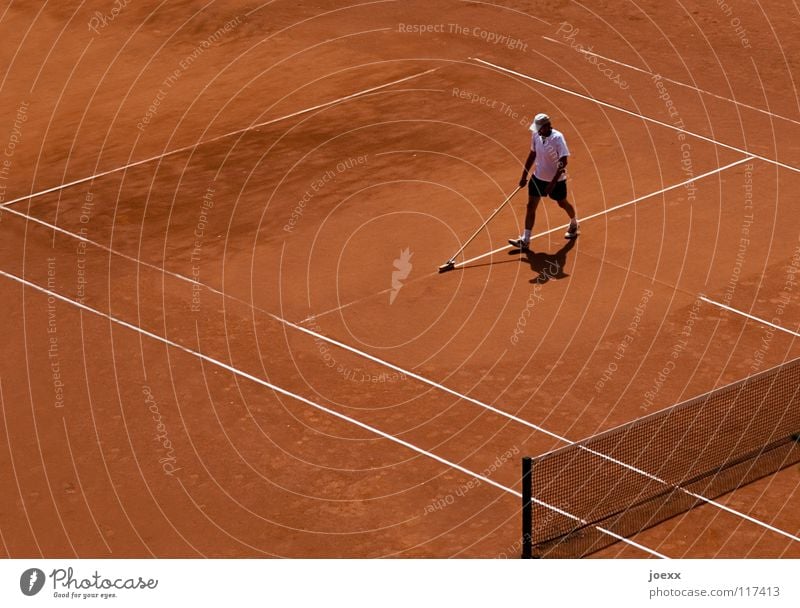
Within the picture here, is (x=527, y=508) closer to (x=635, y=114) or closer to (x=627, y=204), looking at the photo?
(x=627, y=204)

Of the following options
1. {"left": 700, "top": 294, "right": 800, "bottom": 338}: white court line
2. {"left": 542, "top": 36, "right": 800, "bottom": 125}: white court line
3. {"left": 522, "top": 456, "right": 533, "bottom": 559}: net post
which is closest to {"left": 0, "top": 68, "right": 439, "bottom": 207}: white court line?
{"left": 542, "top": 36, "right": 800, "bottom": 125}: white court line

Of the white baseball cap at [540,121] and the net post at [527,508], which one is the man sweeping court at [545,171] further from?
the net post at [527,508]

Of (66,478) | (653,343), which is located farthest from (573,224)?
(66,478)

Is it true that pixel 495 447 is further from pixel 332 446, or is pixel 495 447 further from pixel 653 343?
pixel 653 343

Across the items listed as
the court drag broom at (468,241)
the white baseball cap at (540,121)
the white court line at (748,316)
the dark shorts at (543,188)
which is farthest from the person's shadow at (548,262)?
the white court line at (748,316)

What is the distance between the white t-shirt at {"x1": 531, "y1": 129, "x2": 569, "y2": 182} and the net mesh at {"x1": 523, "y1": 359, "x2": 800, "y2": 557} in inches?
204

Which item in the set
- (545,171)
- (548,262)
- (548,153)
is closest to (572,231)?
(548,262)

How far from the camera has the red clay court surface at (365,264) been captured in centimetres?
1792

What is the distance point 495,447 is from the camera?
18812 mm

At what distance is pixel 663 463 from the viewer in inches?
712

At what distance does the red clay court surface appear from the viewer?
17.9 m

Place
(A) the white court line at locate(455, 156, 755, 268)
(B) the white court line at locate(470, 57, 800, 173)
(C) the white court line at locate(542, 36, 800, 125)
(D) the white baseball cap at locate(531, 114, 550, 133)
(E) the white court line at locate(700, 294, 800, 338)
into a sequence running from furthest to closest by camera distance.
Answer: (C) the white court line at locate(542, 36, 800, 125), (B) the white court line at locate(470, 57, 800, 173), (A) the white court line at locate(455, 156, 755, 268), (D) the white baseball cap at locate(531, 114, 550, 133), (E) the white court line at locate(700, 294, 800, 338)

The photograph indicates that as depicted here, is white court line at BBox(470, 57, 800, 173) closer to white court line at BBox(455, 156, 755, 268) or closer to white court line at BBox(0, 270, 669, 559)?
white court line at BBox(455, 156, 755, 268)

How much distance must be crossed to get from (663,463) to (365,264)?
7021 mm
